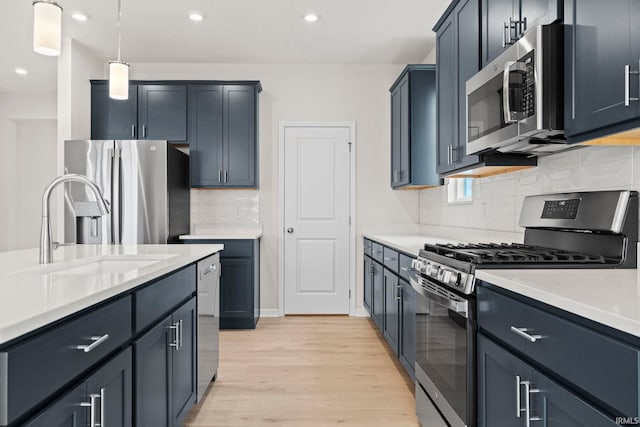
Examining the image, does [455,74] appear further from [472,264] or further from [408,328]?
[408,328]

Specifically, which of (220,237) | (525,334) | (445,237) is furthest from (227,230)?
(525,334)

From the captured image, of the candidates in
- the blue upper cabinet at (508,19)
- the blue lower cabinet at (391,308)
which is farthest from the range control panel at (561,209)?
the blue lower cabinet at (391,308)

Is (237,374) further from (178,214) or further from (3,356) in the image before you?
(3,356)

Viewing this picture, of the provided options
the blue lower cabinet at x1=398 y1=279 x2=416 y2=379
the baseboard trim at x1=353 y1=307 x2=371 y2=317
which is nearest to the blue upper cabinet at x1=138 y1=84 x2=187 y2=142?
the baseboard trim at x1=353 y1=307 x2=371 y2=317

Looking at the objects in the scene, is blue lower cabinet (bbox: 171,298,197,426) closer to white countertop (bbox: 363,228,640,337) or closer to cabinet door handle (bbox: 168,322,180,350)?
cabinet door handle (bbox: 168,322,180,350)

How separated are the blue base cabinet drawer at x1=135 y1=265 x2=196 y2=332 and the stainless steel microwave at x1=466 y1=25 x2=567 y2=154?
1.64 m

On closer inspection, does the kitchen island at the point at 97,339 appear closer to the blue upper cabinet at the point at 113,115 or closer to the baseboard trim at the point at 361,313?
the blue upper cabinet at the point at 113,115

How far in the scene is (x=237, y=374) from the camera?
3.17 metres

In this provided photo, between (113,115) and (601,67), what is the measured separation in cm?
435

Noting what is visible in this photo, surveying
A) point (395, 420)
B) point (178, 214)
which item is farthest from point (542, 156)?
point (178, 214)

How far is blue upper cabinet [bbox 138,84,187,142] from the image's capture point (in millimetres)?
4480

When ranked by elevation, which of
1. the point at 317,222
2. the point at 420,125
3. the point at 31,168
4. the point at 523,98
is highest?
the point at 420,125

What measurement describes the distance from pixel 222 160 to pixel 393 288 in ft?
7.51

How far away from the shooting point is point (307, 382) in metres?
3.01
